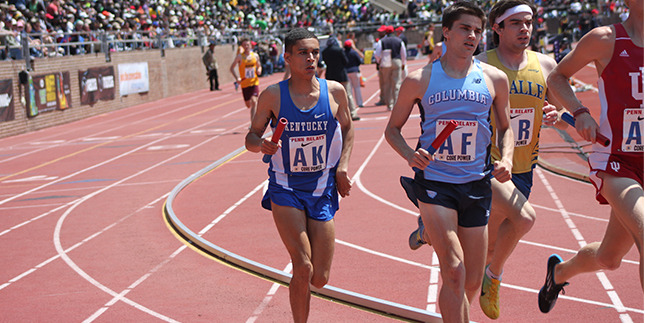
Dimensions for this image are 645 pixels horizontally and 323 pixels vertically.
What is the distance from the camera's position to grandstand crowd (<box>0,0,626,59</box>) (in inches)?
984

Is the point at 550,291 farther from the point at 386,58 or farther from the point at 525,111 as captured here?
the point at 386,58

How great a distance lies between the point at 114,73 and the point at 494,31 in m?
25.0

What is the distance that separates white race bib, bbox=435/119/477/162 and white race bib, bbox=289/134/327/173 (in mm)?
897

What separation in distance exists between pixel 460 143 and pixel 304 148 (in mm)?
1095

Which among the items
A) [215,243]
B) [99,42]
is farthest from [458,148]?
[99,42]

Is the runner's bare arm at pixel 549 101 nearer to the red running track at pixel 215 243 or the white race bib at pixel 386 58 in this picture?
the red running track at pixel 215 243

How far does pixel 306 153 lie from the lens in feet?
17.0

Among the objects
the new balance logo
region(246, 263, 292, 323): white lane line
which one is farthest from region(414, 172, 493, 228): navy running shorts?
region(246, 263, 292, 323): white lane line

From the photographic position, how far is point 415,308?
581cm

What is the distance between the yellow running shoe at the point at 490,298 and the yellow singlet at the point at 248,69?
1211 centimetres

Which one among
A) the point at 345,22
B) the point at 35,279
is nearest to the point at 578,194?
the point at 35,279

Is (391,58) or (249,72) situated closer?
(249,72)

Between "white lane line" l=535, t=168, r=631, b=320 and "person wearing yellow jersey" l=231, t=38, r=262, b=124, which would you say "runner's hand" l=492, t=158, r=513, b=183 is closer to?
"white lane line" l=535, t=168, r=631, b=320

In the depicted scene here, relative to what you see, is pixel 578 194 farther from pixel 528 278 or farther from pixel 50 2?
pixel 50 2
